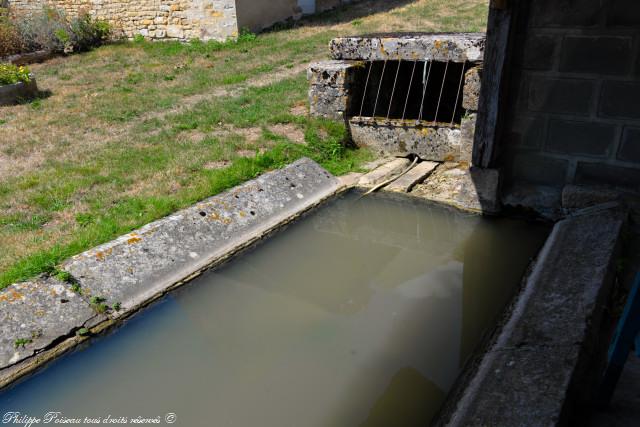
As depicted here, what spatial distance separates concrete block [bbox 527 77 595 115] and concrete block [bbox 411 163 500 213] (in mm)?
693

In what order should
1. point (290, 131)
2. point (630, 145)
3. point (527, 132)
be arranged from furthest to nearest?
point (290, 131) < point (527, 132) < point (630, 145)

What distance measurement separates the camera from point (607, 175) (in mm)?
4246

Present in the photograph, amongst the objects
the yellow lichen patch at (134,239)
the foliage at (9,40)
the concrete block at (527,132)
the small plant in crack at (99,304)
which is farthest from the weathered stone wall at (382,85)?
the foliage at (9,40)

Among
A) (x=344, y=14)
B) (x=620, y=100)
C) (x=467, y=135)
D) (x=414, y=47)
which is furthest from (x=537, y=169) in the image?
(x=344, y=14)

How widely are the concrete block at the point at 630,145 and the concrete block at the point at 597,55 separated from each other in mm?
478

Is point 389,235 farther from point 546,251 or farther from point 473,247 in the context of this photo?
point 546,251

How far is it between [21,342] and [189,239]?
4.67ft

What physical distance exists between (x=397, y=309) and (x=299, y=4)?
525 inches

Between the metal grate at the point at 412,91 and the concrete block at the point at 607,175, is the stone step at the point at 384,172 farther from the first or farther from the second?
the concrete block at the point at 607,175

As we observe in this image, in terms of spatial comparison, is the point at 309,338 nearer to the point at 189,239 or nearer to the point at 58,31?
the point at 189,239

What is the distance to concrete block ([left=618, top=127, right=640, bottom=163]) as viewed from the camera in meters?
4.02

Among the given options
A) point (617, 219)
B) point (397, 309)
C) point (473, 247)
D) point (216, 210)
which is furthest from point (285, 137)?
point (617, 219)

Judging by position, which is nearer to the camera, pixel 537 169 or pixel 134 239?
pixel 134 239

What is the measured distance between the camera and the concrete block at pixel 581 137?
413 cm
